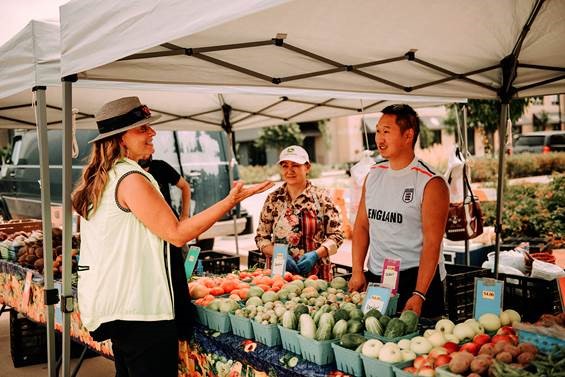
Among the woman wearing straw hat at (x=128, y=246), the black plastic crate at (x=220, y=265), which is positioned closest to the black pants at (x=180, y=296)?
the woman wearing straw hat at (x=128, y=246)

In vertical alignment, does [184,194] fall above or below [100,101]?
below

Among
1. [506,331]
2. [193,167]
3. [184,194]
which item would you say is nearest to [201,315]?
[506,331]

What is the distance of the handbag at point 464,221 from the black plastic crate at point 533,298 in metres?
1.58

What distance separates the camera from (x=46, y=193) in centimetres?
354

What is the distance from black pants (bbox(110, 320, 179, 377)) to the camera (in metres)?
2.56

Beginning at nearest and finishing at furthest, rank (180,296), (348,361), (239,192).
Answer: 1. (348,361)
2. (239,192)
3. (180,296)

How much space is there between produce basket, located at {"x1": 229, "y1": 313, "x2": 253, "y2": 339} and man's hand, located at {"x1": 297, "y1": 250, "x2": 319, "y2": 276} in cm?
123

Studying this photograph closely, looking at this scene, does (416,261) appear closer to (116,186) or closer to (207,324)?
(207,324)

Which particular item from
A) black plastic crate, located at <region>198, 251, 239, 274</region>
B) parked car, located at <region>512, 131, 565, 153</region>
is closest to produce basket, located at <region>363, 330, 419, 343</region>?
black plastic crate, located at <region>198, 251, 239, 274</region>

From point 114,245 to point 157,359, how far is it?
0.55m

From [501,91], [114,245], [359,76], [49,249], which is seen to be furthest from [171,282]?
[501,91]

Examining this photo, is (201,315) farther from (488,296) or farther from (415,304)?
(488,296)

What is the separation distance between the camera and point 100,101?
568 cm

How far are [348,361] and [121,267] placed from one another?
1072 millimetres
